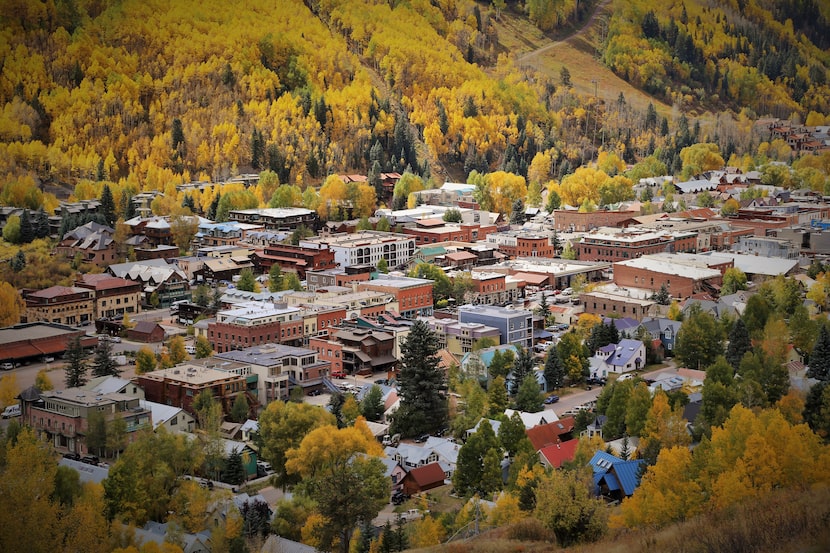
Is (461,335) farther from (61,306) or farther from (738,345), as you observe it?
(61,306)

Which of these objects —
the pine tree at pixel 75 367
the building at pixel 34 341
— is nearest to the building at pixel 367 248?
the building at pixel 34 341

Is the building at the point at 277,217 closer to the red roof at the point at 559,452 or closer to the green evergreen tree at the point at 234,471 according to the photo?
the green evergreen tree at the point at 234,471

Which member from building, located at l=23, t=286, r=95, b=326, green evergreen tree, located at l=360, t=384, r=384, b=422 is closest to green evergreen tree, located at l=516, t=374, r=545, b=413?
green evergreen tree, located at l=360, t=384, r=384, b=422

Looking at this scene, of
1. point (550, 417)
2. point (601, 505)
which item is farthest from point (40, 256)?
point (601, 505)

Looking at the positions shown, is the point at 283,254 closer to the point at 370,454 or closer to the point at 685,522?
the point at 370,454

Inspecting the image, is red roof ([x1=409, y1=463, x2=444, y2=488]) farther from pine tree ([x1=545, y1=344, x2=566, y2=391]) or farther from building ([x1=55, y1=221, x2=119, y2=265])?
building ([x1=55, y1=221, x2=119, y2=265])
